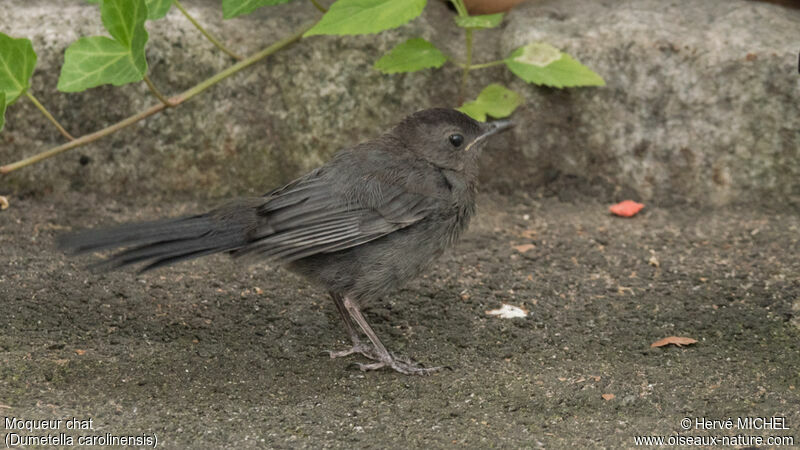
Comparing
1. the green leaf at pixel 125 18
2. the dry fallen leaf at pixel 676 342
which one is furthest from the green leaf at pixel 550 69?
the green leaf at pixel 125 18

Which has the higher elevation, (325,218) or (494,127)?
(494,127)

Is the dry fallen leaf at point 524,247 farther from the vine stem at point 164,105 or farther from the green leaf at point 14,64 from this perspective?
the green leaf at point 14,64

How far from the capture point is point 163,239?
11.6ft

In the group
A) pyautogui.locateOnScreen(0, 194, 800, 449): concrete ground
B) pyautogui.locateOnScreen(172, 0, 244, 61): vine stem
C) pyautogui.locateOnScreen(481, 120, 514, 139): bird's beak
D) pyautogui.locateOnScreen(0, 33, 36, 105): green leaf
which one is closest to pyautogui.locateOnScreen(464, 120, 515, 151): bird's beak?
pyautogui.locateOnScreen(481, 120, 514, 139): bird's beak

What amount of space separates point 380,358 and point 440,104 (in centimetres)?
195

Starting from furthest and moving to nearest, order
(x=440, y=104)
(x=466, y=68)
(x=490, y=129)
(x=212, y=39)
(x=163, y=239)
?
(x=440, y=104) < (x=466, y=68) < (x=212, y=39) < (x=490, y=129) < (x=163, y=239)

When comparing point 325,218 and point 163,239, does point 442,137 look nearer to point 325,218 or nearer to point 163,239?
point 325,218

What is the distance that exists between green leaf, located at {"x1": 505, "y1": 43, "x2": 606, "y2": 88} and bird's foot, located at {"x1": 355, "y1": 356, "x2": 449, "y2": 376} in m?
1.81

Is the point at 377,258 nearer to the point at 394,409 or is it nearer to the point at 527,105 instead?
the point at 394,409

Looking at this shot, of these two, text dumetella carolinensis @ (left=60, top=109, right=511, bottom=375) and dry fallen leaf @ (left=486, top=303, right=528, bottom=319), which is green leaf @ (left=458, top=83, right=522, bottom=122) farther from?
dry fallen leaf @ (left=486, top=303, right=528, bottom=319)

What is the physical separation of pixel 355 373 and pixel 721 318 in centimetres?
173

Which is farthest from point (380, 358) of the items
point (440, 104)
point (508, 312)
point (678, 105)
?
point (678, 105)

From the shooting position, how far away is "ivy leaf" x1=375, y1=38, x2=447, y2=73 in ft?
15.3

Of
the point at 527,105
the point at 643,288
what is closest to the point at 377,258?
the point at 643,288
